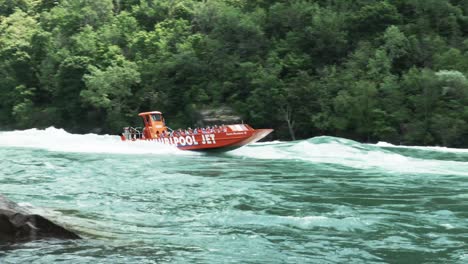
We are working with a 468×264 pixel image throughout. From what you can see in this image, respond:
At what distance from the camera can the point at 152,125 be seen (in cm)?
3928

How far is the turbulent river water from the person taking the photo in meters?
10.5

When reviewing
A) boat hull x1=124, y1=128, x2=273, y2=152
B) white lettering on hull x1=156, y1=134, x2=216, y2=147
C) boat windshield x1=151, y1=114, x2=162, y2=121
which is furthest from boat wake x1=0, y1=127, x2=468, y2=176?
boat windshield x1=151, y1=114, x2=162, y2=121

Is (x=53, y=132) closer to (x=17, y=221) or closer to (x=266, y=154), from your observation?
(x=266, y=154)

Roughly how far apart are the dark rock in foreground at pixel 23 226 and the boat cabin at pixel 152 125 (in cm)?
2790

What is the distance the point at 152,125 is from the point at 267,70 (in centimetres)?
2056

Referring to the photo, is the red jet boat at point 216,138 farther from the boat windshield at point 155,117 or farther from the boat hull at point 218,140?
the boat windshield at point 155,117

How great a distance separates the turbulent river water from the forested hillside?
1816 centimetres

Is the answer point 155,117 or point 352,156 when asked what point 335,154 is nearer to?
point 352,156

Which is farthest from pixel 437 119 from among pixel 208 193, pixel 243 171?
pixel 208 193

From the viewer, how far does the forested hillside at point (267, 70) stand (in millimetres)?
49438

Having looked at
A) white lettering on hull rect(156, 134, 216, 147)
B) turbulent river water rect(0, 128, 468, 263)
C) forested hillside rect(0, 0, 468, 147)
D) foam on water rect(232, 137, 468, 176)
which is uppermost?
forested hillside rect(0, 0, 468, 147)

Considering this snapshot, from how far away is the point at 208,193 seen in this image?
1883cm

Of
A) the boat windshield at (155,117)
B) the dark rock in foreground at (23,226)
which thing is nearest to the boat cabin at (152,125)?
the boat windshield at (155,117)

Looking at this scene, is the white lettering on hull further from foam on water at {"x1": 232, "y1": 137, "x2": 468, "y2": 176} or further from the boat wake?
foam on water at {"x1": 232, "y1": 137, "x2": 468, "y2": 176}
